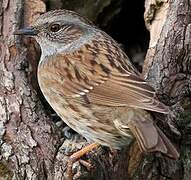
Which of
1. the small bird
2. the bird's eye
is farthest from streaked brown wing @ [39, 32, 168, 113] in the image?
the bird's eye

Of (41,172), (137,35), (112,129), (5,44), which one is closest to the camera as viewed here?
(112,129)

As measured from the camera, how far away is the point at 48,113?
5.21 metres

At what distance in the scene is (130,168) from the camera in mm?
4973

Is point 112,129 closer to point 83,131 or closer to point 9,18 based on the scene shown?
point 83,131

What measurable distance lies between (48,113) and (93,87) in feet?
2.80

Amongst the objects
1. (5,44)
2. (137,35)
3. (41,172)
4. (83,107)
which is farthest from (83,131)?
(137,35)

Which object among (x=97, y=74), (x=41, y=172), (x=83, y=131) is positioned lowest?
(x=41, y=172)

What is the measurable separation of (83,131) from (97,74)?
421 mm

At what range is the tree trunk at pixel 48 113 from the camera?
4.73 meters

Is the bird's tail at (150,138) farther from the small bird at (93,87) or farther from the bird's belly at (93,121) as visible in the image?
the bird's belly at (93,121)

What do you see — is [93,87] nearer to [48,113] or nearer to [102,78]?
[102,78]

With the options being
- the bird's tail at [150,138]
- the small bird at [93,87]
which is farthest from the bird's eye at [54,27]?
the bird's tail at [150,138]

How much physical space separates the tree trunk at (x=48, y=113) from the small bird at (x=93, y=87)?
269 mm

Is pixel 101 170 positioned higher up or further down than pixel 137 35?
further down
